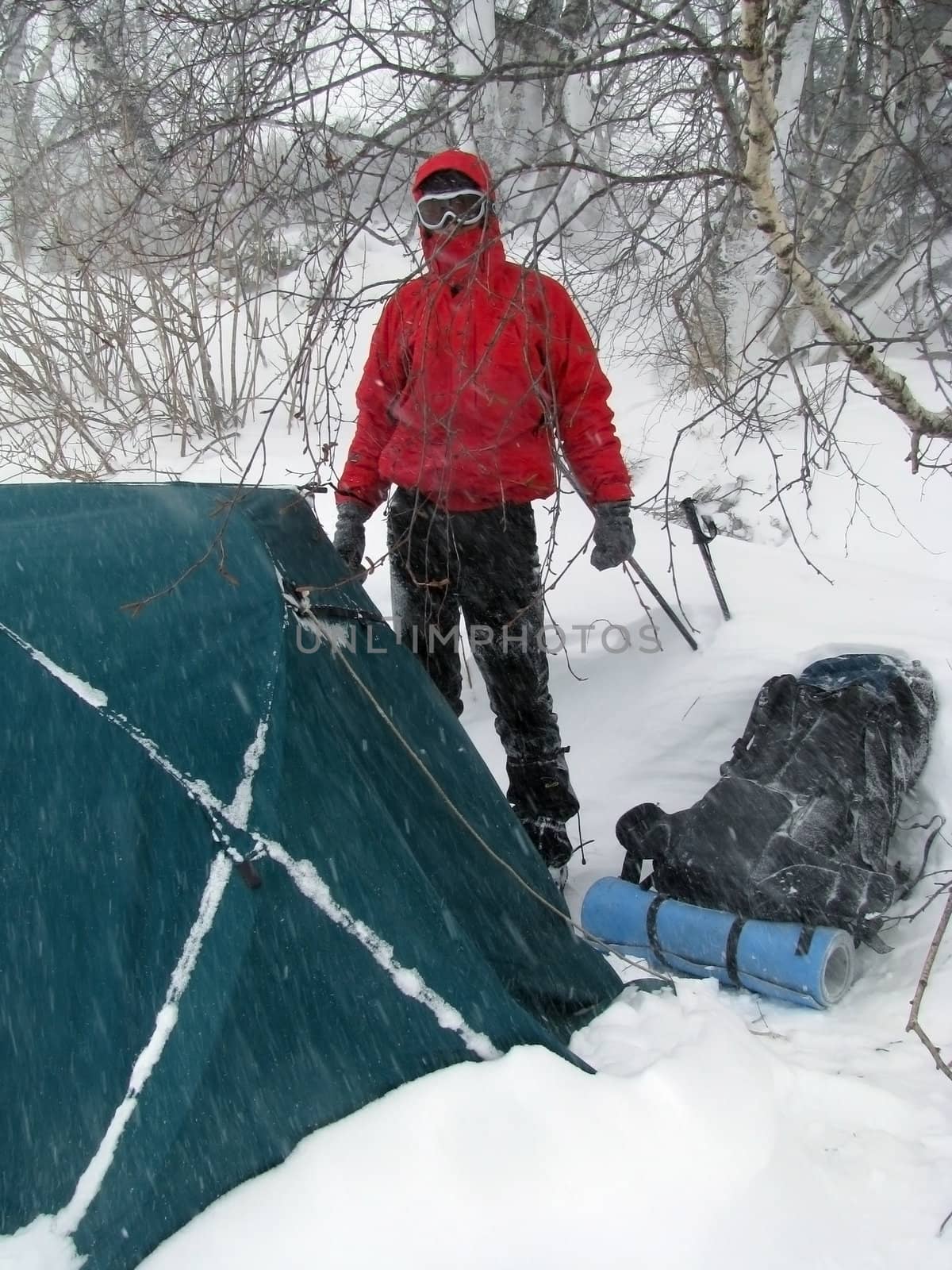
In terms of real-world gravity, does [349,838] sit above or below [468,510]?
below

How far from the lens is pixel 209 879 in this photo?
1.50 meters

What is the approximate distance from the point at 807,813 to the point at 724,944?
0.45 meters

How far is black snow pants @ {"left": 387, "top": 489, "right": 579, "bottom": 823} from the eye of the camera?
2520 mm

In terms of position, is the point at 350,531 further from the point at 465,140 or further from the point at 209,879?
the point at 209,879

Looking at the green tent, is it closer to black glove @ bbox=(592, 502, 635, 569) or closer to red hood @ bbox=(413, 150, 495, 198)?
black glove @ bbox=(592, 502, 635, 569)

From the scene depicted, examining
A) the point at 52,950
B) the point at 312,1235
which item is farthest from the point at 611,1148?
the point at 52,950

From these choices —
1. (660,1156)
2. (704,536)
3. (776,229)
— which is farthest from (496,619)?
(660,1156)

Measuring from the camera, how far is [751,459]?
22.2 ft

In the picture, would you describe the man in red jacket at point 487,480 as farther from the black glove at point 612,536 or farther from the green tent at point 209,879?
the green tent at point 209,879

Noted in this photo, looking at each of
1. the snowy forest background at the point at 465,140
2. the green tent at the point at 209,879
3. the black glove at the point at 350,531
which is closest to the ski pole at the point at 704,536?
the snowy forest background at the point at 465,140

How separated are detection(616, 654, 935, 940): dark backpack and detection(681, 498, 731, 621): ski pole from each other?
0.66m

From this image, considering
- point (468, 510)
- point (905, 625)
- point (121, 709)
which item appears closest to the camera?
point (121, 709)

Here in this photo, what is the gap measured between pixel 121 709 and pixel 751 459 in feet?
19.6

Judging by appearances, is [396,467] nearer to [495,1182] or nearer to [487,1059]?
[487,1059]
